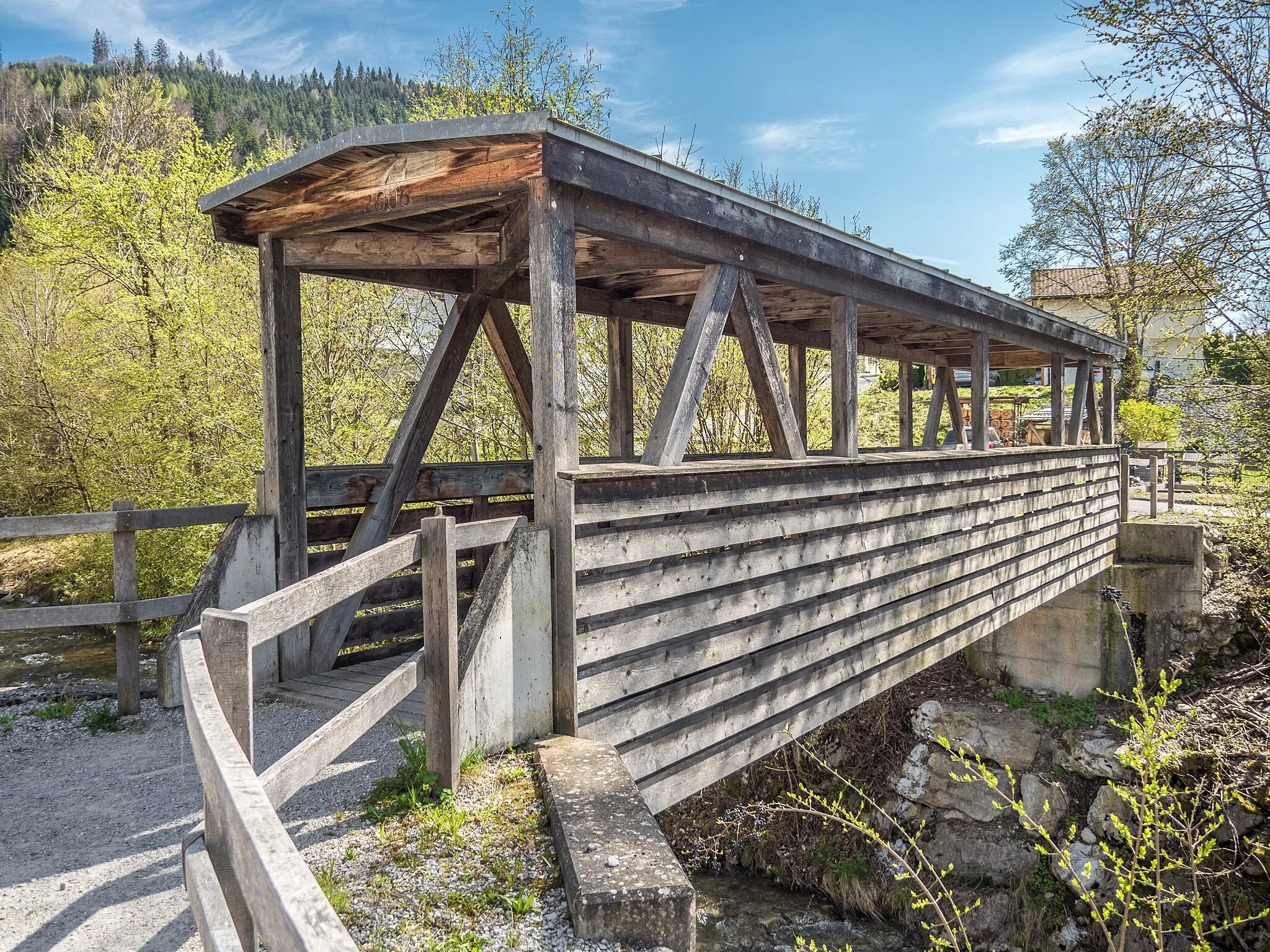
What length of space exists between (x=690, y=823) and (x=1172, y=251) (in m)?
9.52

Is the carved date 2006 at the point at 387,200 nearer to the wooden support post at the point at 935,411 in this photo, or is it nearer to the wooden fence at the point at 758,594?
the wooden fence at the point at 758,594

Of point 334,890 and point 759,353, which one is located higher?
point 759,353

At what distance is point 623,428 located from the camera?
22.1 feet

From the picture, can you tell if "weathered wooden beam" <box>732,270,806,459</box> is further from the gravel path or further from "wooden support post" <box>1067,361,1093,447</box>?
"wooden support post" <box>1067,361,1093,447</box>

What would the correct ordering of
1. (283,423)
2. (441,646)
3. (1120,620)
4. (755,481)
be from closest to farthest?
(441,646) → (755,481) → (283,423) → (1120,620)

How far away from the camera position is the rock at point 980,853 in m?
9.57

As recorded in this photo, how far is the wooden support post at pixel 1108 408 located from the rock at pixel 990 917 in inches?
250

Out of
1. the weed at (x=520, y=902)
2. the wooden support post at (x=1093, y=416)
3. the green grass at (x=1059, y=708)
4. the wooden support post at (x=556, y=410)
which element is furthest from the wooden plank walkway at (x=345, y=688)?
the wooden support post at (x=1093, y=416)

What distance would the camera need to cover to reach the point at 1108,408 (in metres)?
11.6

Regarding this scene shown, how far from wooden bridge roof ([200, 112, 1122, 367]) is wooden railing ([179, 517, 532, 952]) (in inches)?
59.1

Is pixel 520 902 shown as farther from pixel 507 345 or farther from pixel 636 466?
pixel 507 345

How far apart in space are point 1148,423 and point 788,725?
1877cm

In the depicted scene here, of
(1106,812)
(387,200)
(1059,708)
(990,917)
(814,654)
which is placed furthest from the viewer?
(1059,708)

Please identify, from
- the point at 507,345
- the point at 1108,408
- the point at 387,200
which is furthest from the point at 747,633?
the point at 1108,408
